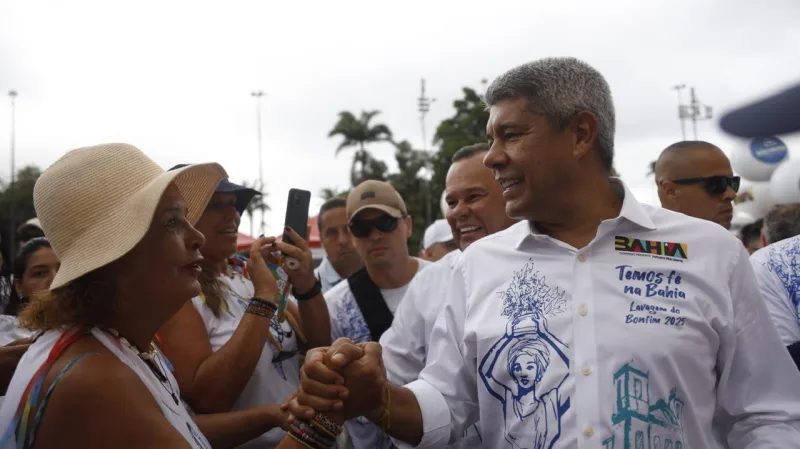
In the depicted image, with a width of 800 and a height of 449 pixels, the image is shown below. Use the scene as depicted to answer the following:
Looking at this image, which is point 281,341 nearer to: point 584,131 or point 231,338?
point 231,338

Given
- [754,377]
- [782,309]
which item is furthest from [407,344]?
[782,309]

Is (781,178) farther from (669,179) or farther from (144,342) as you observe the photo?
(144,342)

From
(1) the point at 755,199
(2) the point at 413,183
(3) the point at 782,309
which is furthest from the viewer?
(2) the point at 413,183

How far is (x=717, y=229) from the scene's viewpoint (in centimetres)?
233

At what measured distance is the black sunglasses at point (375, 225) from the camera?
414cm

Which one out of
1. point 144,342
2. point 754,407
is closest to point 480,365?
point 754,407

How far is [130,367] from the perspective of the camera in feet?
6.05

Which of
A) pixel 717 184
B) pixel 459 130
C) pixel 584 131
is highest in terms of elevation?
pixel 459 130

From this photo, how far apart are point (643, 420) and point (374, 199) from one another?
8.03ft

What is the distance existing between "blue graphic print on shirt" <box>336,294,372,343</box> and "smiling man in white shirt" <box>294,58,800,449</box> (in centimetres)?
138

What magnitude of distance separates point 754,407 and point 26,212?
46.1 metres

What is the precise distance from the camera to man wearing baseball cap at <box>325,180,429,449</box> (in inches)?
153

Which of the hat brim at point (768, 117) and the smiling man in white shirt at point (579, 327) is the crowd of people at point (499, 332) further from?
the hat brim at point (768, 117)

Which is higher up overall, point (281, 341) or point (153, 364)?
point (153, 364)
